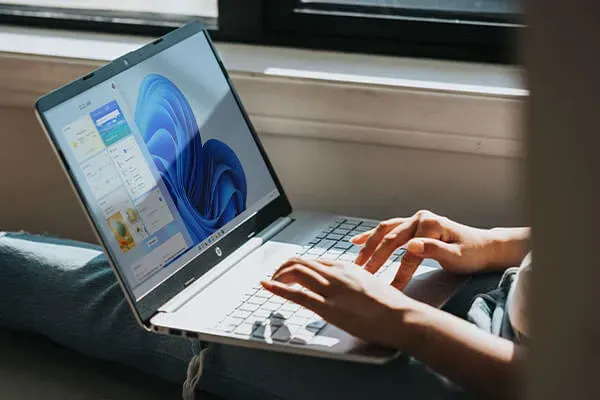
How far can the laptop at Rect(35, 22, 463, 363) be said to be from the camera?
95cm

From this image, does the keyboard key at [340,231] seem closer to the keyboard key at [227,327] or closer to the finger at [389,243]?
the finger at [389,243]

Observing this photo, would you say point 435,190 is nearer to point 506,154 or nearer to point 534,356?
point 506,154

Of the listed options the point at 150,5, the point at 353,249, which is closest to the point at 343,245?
the point at 353,249

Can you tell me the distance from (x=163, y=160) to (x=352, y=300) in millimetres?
288

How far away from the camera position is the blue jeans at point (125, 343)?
95 centimetres

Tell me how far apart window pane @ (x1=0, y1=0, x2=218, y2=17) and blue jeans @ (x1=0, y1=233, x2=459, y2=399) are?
42cm

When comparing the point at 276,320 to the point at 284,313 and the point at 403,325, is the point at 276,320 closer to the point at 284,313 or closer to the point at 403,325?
the point at 284,313

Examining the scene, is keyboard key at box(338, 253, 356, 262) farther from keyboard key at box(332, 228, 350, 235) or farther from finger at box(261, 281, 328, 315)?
finger at box(261, 281, 328, 315)

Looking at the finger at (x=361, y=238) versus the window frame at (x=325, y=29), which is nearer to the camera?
the finger at (x=361, y=238)

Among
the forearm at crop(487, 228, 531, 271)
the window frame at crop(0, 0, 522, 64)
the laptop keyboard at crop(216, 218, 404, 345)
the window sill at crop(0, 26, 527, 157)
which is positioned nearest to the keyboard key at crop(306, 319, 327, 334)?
the laptop keyboard at crop(216, 218, 404, 345)

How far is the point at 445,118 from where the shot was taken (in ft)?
3.95

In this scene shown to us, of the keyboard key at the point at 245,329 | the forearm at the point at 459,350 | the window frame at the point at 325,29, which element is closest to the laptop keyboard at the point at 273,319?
the keyboard key at the point at 245,329

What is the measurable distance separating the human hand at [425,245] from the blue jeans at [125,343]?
0.11 metres

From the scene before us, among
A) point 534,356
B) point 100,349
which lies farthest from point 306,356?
point 534,356
